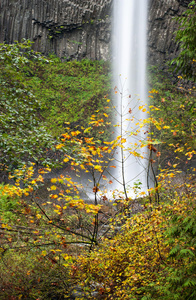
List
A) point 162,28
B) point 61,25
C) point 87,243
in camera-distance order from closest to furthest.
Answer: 1. point 87,243
2. point 162,28
3. point 61,25

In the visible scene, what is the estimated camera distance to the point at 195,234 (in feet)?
7.76

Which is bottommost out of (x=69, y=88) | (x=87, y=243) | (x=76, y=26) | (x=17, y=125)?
(x=87, y=243)

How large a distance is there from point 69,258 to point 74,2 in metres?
18.5

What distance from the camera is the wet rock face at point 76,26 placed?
58.0 feet

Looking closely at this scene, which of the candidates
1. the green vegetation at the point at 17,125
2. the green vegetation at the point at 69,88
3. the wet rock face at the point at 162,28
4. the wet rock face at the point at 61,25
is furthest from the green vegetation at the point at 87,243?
the wet rock face at the point at 162,28

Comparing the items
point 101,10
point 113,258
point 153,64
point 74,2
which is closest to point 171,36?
point 153,64

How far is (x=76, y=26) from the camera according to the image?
715 inches

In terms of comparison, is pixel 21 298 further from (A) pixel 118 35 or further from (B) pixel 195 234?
(A) pixel 118 35

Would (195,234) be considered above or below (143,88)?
below

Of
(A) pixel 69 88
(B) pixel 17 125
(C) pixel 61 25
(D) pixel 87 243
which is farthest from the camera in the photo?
(C) pixel 61 25

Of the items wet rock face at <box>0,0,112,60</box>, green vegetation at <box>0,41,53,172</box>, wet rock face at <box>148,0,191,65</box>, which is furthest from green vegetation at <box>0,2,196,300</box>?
wet rock face at <box>148,0,191,65</box>

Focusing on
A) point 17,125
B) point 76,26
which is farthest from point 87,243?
point 76,26

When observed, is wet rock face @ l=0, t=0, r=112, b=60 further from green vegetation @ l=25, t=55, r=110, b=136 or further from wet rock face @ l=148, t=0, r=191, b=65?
wet rock face @ l=148, t=0, r=191, b=65

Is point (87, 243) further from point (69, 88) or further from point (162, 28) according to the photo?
point (162, 28)
